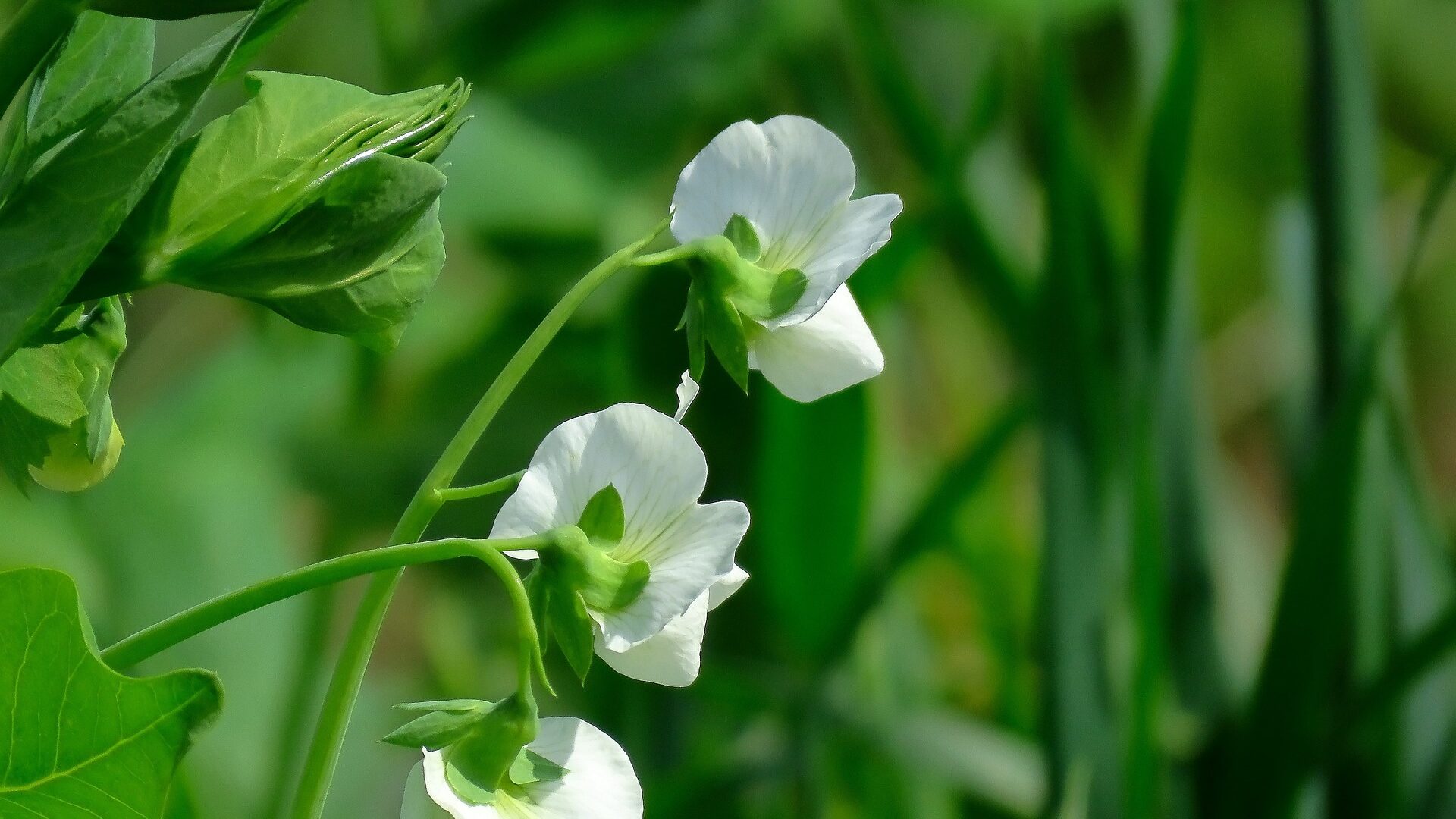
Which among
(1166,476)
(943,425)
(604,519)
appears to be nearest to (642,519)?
(604,519)

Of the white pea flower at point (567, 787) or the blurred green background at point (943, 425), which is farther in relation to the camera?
the blurred green background at point (943, 425)

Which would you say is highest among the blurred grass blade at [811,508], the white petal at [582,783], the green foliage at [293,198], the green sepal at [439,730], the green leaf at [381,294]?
the green foliage at [293,198]

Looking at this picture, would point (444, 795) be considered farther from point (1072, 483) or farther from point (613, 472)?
point (1072, 483)

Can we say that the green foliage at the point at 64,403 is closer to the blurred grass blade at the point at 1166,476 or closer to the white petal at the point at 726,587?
the white petal at the point at 726,587

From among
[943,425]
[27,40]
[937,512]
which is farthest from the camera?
[943,425]

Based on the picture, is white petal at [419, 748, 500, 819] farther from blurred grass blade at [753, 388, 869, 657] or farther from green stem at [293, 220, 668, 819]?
blurred grass blade at [753, 388, 869, 657]

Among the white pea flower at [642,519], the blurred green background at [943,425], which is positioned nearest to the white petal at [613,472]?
the white pea flower at [642,519]

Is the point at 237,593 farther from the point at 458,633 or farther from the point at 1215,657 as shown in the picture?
the point at 458,633

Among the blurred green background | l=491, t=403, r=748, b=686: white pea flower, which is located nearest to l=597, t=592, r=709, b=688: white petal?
l=491, t=403, r=748, b=686: white pea flower

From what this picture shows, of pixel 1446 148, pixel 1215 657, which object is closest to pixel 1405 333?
pixel 1446 148
